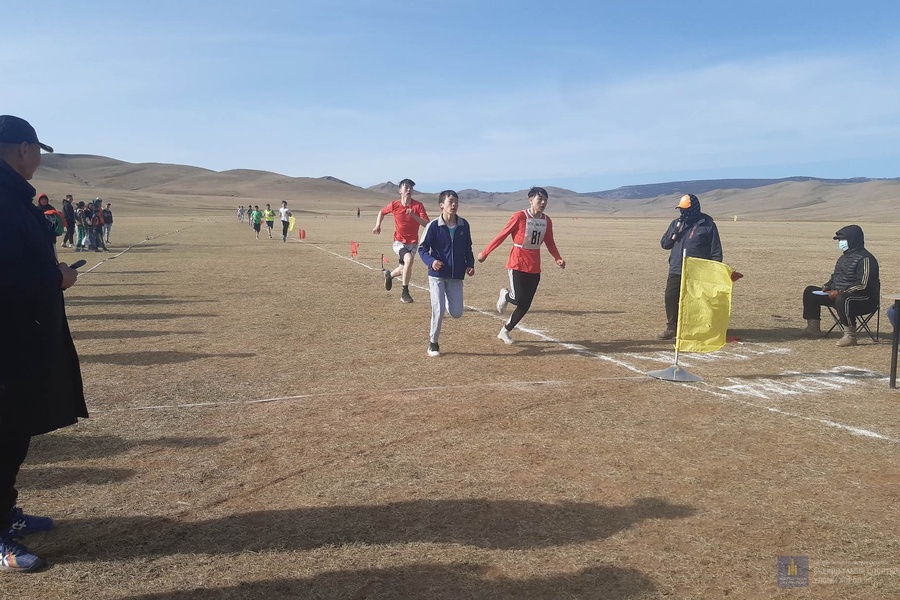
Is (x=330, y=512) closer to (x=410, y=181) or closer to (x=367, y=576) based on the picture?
(x=367, y=576)

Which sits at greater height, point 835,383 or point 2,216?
point 2,216

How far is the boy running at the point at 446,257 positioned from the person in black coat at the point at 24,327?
5.17m

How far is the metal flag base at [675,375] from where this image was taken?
7.56m

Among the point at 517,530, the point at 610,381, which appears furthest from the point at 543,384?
the point at 517,530

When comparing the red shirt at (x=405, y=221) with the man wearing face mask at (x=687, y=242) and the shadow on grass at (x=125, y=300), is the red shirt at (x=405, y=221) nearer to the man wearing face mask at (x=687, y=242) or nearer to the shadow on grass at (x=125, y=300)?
the shadow on grass at (x=125, y=300)

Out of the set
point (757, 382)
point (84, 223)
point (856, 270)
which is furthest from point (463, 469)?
point (84, 223)

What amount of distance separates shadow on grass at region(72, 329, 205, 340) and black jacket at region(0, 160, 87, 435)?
22.8 ft

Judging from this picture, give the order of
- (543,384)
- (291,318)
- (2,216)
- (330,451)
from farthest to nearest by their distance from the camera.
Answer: (291,318), (543,384), (330,451), (2,216)

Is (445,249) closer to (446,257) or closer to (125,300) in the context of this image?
(446,257)

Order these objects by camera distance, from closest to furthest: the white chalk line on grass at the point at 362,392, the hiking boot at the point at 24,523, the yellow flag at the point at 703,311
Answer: the hiking boot at the point at 24,523 → the white chalk line on grass at the point at 362,392 → the yellow flag at the point at 703,311

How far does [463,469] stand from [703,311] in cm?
411

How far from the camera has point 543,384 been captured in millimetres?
7367

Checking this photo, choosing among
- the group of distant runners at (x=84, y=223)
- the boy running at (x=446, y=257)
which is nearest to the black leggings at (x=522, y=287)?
the boy running at (x=446, y=257)

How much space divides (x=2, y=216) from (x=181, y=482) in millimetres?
2236
